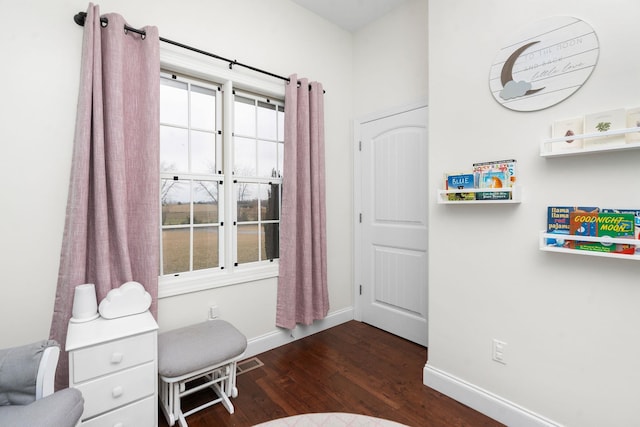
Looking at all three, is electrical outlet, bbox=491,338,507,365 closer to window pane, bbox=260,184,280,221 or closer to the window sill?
the window sill

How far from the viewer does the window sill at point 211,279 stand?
203cm

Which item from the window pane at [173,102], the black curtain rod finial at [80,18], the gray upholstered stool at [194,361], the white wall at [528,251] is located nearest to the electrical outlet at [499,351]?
the white wall at [528,251]

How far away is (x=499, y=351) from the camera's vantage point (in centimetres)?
171

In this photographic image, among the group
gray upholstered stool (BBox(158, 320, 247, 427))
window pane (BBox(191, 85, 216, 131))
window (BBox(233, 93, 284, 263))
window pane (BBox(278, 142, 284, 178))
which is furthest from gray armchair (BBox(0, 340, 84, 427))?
window pane (BBox(278, 142, 284, 178))

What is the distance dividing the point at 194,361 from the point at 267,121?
1917mm

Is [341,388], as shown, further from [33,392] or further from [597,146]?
[597,146]

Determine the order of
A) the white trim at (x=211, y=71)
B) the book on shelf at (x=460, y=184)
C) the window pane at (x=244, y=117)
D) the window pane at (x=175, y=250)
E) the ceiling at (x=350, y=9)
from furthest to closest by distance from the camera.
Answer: the ceiling at (x=350, y=9) → the window pane at (x=244, y=117) → the window pane at (x=175, y=250) → the white trim at (x=211, y=71) → the book on shelf at (x=460, y=184)

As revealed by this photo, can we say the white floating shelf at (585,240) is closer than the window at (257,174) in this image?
Yes

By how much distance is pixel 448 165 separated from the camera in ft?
6.36

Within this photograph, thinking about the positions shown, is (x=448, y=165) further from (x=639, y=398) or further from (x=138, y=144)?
(x=138, y=144)

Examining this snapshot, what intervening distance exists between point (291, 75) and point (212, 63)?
65cm

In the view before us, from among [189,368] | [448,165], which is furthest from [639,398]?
[189,368]

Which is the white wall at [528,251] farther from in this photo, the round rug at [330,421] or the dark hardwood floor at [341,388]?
the round rug at [330,421]

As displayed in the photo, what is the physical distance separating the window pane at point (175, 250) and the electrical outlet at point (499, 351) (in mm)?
2083
